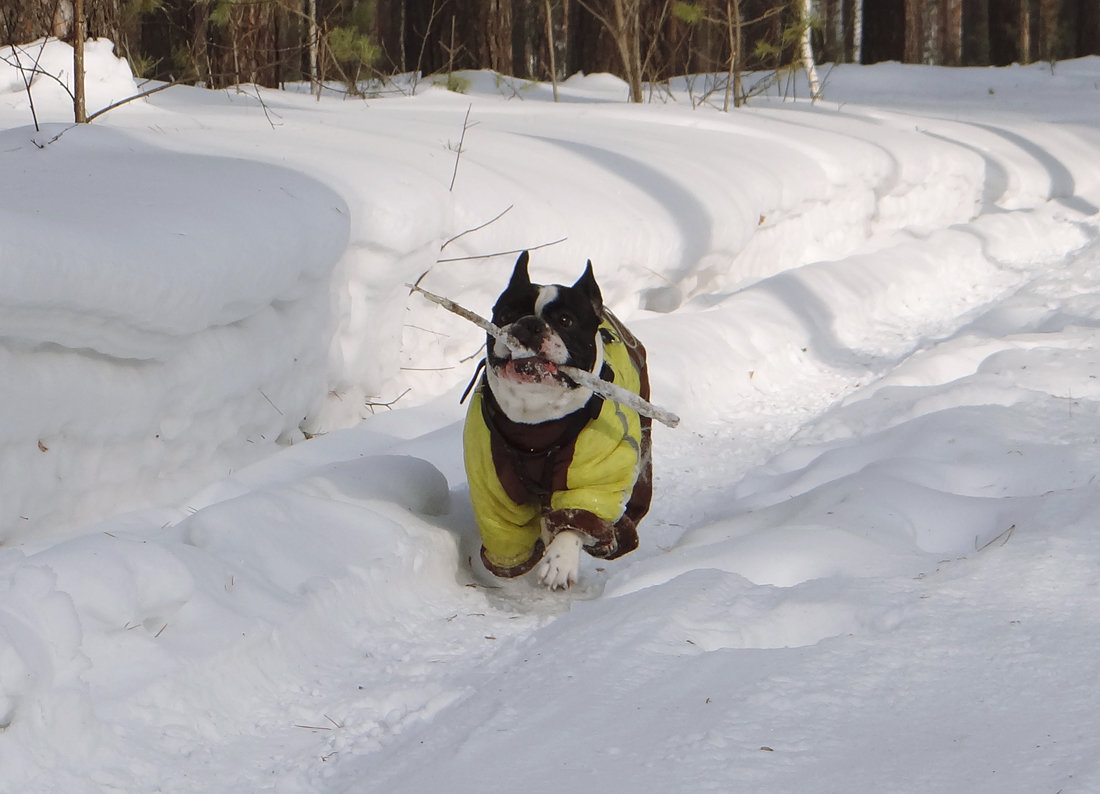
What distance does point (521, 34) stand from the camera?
1880 cm

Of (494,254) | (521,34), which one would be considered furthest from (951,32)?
(494,254)

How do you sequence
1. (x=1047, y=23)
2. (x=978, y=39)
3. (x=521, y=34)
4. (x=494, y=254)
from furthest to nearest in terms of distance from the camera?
(x=978, y=39) < (x=1047, y=23) < (x=521, y=34) < (x=494, y=254)

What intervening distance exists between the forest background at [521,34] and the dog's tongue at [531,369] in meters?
3.19

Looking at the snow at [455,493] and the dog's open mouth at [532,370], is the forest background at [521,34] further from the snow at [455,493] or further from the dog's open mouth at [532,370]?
the dog's open mouth at [532,370]

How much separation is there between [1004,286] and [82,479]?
5.83 meters

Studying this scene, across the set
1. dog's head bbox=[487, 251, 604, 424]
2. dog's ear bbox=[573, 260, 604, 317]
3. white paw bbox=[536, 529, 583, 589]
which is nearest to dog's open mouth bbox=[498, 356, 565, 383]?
dog's head bbox=[487, 251, 604, 424]

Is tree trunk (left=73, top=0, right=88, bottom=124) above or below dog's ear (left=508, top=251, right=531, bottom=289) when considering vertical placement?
above

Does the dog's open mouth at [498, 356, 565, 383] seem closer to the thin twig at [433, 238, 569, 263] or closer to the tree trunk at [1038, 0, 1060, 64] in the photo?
the thin twig at [433, 238, 569, 263]

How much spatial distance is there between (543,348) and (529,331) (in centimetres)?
6

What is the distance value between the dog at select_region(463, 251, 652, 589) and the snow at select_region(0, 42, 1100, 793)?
0.52 feet

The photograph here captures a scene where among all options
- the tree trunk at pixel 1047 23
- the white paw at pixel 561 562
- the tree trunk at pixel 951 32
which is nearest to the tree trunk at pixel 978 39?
the tree trunk at pixel 1047 23

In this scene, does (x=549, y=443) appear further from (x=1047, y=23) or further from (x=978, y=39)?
(x=978, y=39)

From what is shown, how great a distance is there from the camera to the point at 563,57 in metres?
19.7

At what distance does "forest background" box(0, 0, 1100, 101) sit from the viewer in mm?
8570
